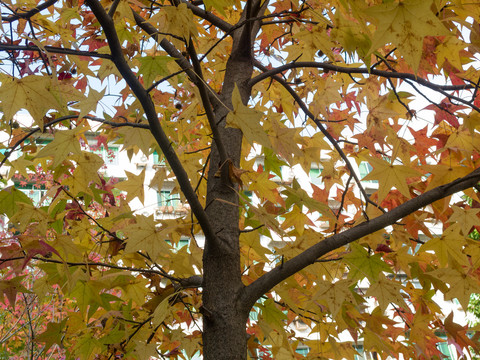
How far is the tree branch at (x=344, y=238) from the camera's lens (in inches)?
46.6

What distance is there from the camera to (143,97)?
40.6 inches

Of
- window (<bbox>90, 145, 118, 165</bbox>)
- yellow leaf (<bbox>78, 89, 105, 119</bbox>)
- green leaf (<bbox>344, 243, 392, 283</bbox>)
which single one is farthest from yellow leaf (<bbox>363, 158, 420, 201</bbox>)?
window (<bbox>90, 145, 118, 165</bbox>)

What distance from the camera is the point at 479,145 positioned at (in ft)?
4.78

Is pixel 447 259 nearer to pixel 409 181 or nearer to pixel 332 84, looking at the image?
pixel 409 181

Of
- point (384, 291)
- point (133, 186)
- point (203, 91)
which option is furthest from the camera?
point (133, 186)

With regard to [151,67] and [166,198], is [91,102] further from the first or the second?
[166,198]

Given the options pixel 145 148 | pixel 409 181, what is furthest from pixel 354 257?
pixel 145 148

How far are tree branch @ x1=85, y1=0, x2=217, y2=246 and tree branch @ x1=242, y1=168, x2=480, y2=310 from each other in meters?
0.23

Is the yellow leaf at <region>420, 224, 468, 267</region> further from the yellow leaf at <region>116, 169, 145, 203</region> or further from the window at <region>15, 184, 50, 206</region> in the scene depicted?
the window at <region>15, 184, 50, 206</region>

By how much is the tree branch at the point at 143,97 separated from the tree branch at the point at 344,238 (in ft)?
0.76

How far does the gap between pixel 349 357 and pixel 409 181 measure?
836mm

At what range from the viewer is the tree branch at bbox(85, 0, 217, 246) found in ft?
2.99

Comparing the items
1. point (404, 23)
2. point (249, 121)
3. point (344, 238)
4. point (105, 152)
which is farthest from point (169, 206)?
point (404, 23)

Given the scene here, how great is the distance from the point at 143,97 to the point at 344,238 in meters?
0.74
